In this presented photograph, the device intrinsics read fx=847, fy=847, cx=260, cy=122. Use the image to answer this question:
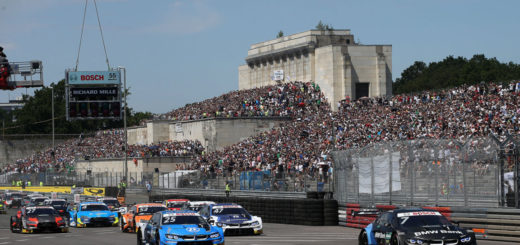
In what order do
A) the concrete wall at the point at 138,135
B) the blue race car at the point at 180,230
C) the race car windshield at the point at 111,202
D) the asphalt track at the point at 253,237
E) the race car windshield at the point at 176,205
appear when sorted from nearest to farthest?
the blue race car at the point at 180,230 < the asphalt track at the point at 253,237 < the race car windshield at the point at 176,205 < the race car windshield at the point at 111,202 < the concrete wall at the point at 138,135

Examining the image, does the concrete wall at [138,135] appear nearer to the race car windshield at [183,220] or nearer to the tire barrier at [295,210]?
the tire barrier at [295,210]

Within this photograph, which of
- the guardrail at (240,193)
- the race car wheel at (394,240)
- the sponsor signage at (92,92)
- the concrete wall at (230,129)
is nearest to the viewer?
the race car wheel at (394,240)

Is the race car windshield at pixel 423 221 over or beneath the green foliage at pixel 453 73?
beneath

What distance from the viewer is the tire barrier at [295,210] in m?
33.7

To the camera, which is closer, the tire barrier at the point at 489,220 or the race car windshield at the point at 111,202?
the tire barrier at the point at 489,220

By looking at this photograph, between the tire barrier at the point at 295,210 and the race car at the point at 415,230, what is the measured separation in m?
12.6

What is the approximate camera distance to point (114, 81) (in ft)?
158

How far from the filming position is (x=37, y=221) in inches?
1310

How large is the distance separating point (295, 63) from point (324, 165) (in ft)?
130

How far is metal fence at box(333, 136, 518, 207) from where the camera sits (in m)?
23.5

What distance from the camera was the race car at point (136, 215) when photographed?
3173 cm

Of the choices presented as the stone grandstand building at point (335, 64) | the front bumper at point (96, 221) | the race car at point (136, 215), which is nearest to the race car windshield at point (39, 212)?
the front bumper at point (96, 221)

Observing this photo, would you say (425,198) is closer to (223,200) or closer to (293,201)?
(293,201)

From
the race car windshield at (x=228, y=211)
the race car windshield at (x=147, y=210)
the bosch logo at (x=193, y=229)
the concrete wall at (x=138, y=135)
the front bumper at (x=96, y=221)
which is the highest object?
the concrete wall at (x=138, y=135)
